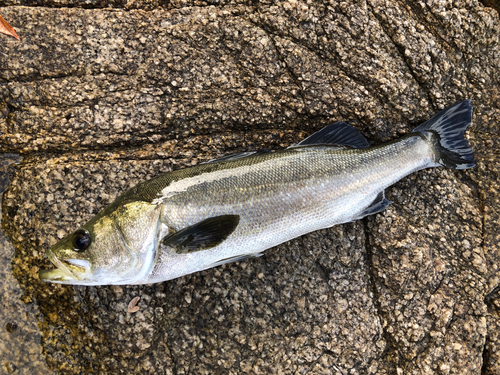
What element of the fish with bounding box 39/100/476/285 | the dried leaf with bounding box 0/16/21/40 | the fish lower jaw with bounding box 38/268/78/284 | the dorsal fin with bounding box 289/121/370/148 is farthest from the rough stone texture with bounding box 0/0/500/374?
the fish lower jaw with bounding box 38/268/78/284

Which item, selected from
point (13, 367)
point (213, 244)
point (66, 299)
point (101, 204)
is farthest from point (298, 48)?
point (13, 367)

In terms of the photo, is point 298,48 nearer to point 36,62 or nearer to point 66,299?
point 36,62

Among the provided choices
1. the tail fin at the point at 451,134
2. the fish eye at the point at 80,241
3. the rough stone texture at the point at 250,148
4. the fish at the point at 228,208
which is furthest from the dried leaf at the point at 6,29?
the tail fin at the point at 451,134

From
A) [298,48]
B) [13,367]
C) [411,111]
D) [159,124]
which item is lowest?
[13,367]

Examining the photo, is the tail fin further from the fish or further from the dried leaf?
the dried leaf

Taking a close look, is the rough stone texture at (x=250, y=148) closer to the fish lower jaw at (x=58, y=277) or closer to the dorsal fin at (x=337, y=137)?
the dorsal fin at (x=337, y=137)

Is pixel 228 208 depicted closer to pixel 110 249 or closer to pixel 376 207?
pixel 110 249
